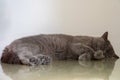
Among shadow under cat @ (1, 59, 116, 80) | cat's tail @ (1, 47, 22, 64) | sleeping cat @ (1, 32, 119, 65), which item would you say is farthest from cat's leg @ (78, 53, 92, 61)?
cat's tail @ (1, 47, 22, 64)

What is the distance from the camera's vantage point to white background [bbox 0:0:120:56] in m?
2.64

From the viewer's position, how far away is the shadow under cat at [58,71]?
170cm

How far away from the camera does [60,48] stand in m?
2.44

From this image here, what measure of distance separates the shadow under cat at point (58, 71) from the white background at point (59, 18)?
0.51 m

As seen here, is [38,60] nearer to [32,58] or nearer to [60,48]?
[32,58]

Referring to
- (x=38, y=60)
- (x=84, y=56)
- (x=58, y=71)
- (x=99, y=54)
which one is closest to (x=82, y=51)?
(x=84, y=56)

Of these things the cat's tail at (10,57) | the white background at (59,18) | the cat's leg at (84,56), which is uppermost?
the white background at (59,18)

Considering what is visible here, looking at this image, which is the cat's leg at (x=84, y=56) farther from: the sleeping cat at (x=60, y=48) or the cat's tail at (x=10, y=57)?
the cat's tail at (x=10, y=57)

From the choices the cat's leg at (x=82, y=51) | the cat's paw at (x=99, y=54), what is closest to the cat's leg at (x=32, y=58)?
the cat's leg at (x=82, y=51)

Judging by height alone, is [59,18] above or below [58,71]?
above

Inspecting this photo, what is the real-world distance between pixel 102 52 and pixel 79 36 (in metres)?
0.27

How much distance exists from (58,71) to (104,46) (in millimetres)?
763

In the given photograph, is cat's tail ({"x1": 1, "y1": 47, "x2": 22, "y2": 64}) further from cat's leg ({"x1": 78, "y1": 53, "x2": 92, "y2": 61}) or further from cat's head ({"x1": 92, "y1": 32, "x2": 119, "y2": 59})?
cat's head ({"x1": 92, "y1": 32, "x2": 119, "y2": 59})

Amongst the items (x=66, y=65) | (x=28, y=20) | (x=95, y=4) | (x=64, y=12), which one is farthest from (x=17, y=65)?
(x=95, y=4)
